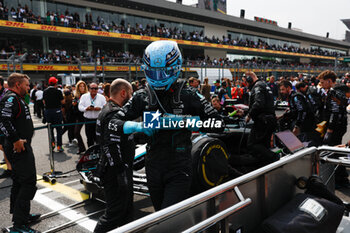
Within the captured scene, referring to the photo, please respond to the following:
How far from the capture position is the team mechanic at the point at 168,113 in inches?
82.9

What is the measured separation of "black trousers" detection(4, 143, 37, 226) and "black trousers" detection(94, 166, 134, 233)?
3.77 ft

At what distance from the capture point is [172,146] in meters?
2.12

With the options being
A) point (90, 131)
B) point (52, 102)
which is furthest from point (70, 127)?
point (90, 131)

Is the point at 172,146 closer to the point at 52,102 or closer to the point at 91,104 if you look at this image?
the point at 91,104

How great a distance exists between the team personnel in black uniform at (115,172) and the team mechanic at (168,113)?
1.76ft

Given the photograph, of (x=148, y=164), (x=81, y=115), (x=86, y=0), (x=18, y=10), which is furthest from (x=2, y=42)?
(x=148, y=164)

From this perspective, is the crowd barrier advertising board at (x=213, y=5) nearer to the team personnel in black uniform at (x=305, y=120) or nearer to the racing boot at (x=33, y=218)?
the team personnel in black uniform at (x=305, y=120)

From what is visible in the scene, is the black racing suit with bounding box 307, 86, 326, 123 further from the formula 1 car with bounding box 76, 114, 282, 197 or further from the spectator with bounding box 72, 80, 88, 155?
the spectator with bounding box 72, 80, 88, 155

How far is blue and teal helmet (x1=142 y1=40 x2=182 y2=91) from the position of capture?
2111 millimetres

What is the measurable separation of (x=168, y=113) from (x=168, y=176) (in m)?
0.47

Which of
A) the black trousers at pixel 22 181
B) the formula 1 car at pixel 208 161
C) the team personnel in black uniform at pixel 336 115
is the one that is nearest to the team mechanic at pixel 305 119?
the team personnel in black uniform at pixel 336 115

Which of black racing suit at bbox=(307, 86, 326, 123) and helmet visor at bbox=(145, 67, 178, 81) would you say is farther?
black racing suit at bbox=(307, 86, 326, 123)

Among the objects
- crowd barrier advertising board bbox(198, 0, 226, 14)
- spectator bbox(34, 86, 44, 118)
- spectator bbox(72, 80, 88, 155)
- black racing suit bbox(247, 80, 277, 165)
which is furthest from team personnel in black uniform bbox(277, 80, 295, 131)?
crowd barrier advertising board bbox(198, 0, 226, 14)

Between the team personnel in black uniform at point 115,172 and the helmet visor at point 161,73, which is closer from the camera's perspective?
the helmet visor at point 161,73
